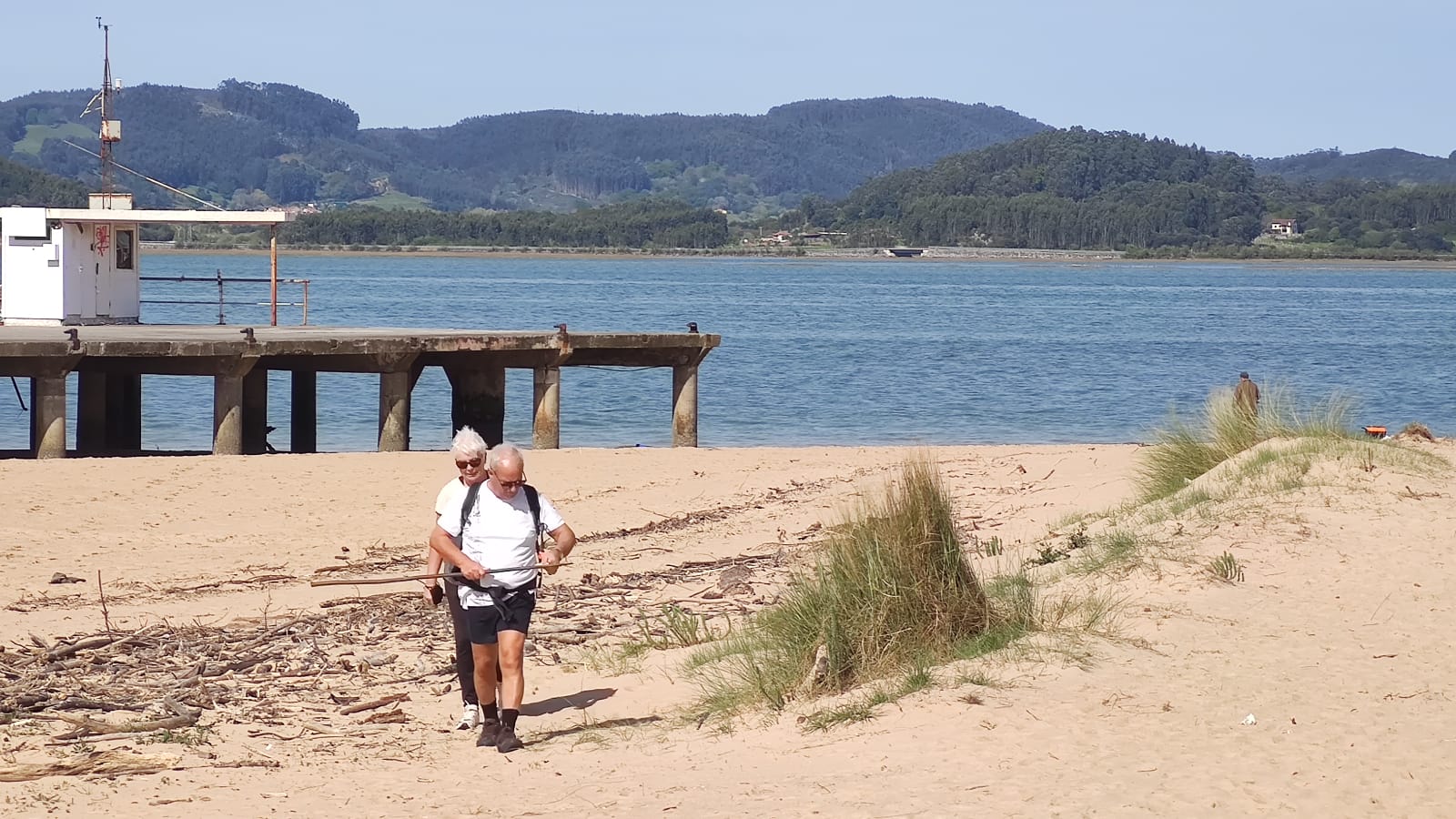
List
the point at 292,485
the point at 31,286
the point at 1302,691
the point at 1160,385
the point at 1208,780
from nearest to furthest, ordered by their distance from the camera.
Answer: the point at 1208,780
the point at 1302,691
the point at 292,485
the point at 31,286
the point at 1160,385

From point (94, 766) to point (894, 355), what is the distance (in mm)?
44439

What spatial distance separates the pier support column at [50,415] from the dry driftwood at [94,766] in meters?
12.0

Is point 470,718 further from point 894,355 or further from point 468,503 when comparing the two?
point 894,355

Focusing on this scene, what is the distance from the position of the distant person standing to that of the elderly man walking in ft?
28.5

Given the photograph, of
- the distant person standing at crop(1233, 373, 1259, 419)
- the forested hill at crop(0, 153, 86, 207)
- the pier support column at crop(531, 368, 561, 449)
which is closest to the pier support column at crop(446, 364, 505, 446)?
the pier support column at crop(531, 368, 561, 449)

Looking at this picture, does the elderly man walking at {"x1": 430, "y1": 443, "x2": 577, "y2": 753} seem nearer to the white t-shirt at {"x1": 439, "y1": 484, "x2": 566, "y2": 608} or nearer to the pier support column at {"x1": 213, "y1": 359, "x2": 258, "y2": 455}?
the white t-shirt at {"x1": 439, "y1": 484, "x2": 566, "y2": 608}

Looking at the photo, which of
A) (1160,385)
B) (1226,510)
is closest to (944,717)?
(1226,510)

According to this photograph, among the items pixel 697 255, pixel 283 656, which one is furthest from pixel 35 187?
pixel 283 656

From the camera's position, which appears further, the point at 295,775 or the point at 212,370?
the point at 212,370

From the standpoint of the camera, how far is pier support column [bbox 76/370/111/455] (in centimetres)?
2300

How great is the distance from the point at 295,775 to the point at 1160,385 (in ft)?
121

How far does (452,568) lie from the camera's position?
27.0ft

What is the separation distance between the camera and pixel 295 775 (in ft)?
25.9

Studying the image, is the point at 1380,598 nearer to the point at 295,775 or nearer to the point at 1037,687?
the point at 1037,687
